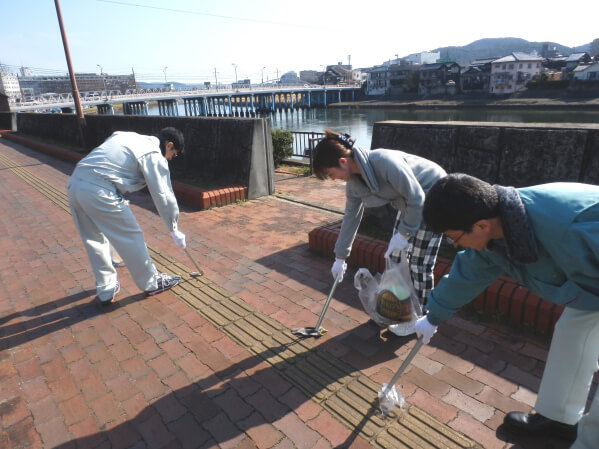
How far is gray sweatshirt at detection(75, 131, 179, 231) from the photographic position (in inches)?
124

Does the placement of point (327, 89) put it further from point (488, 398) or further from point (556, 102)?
point (488, 398)

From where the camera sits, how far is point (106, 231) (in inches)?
128

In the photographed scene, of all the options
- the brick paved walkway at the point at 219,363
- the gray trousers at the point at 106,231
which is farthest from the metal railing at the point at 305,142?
the gray trousers at the point at 106,231

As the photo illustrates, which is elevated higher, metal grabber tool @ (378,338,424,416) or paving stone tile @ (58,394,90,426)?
metal grabber tool @ (378,338,424,416)

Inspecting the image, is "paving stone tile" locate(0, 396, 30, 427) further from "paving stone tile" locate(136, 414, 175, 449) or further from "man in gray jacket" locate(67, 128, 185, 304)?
"man in gray jacket" locate(67, 128, 185, 304)

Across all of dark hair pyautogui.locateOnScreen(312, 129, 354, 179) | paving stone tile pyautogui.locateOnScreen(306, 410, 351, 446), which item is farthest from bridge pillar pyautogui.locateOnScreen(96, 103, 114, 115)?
paving stone tile pyautogui.locateOnScreen(306, 410, 351, 446)

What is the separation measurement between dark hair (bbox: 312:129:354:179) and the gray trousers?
1863 mm

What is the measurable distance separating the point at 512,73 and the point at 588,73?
30.7 feet

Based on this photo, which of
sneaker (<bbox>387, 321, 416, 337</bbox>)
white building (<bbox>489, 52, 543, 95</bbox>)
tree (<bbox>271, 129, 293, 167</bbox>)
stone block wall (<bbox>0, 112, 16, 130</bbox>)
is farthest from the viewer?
white building (<bbox>489, 52, 543, 95</bbox>)

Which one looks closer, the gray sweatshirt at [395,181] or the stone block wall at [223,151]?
the gray sweatshirt at [395,181]

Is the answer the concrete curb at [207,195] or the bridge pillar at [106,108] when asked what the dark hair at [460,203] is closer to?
the concrete curb at [207,195]

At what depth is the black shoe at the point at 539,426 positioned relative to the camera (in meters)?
1.91

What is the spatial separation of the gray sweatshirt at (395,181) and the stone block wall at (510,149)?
1205mm

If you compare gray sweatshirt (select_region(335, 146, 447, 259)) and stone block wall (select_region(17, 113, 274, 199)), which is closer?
gray sweatshirt (select_region(335, 146, 447, 259))
